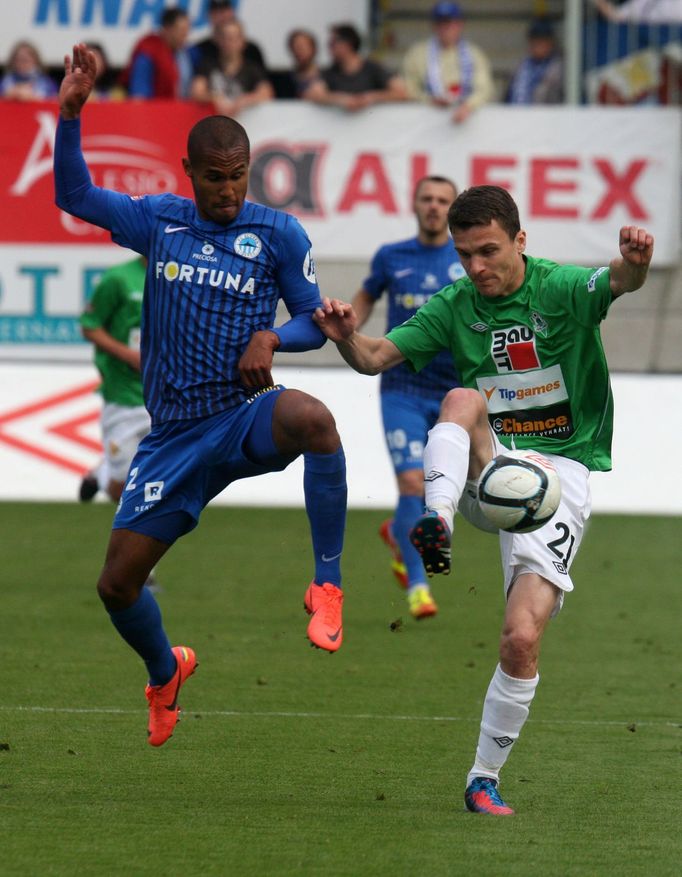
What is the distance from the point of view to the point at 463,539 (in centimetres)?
1338

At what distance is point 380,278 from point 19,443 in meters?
5.68

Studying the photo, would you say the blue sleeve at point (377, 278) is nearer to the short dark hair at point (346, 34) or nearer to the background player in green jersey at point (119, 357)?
the background player in green jersey at point (119, 357)

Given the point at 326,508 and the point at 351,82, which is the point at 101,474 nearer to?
the point at 351,82

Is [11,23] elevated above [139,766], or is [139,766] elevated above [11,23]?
[11,23]

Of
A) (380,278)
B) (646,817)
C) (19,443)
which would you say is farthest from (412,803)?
(19,443)

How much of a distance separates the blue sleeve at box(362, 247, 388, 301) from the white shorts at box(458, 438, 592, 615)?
429 cm

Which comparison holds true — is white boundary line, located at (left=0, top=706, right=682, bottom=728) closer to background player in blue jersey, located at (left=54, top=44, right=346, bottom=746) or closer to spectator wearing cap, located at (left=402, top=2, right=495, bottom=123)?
background player in blue jersey, located at (left=54, top=44, right=346, bottom=746)

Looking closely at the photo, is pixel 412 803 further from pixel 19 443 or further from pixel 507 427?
pixel 19 443

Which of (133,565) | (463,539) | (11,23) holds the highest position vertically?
(11,23)

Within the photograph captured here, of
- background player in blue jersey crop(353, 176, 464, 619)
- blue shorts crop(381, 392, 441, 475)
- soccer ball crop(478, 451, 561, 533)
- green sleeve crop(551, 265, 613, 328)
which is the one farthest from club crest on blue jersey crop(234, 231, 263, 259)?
blue shorts crop(381, 392, 441, 475)

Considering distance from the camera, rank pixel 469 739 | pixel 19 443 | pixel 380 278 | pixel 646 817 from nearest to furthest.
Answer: pixel 646 817 < pixel 469 739 < pixel 380 278 < pixel 19 443

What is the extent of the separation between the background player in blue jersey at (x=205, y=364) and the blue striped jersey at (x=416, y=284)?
385 cm

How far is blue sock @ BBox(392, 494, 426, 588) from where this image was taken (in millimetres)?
9586

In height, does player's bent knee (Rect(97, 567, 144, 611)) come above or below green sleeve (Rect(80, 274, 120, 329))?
below
